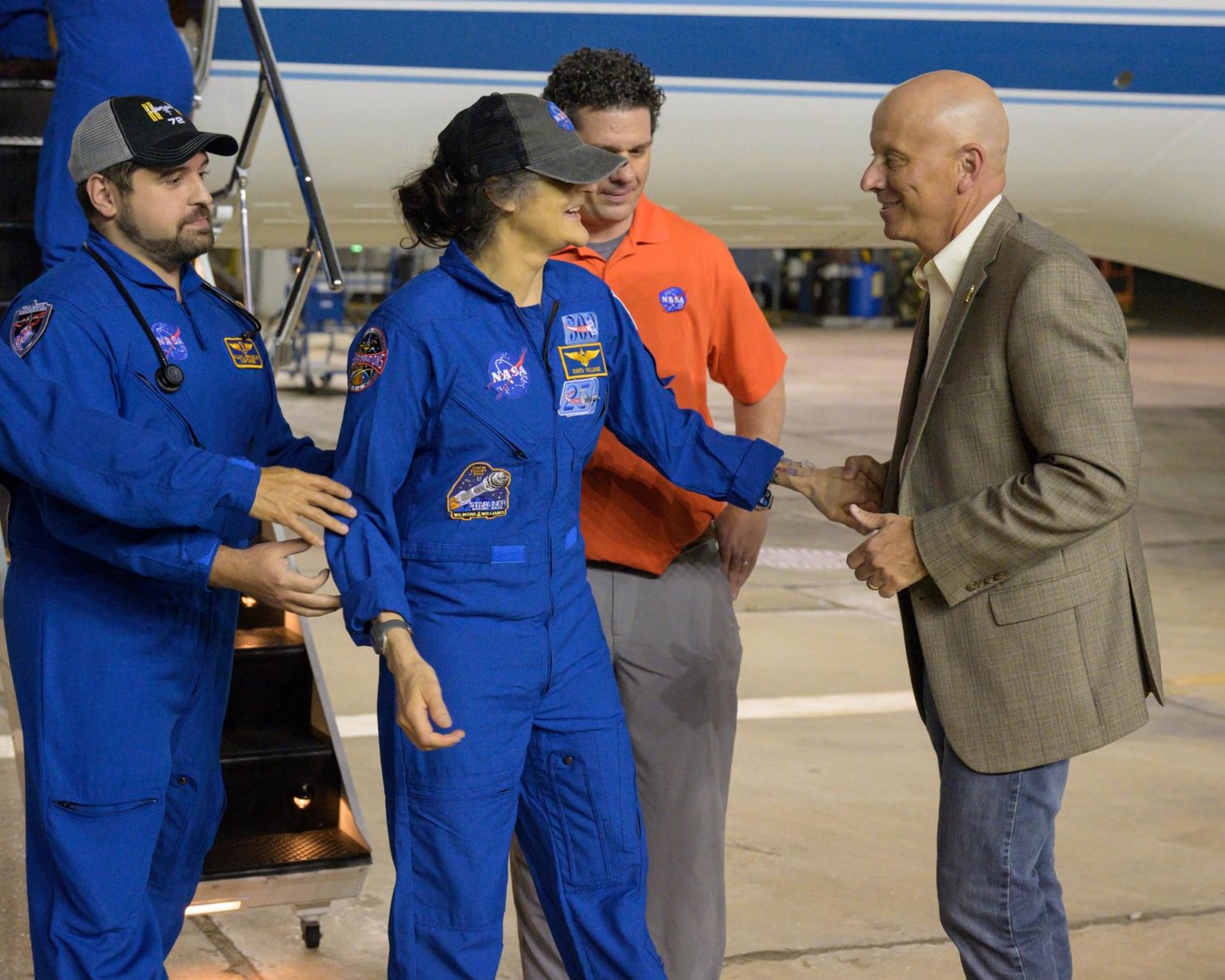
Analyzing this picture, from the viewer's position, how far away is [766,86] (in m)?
5.57

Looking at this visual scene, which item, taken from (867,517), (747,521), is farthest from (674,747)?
(867,517)

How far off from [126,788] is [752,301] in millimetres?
1419

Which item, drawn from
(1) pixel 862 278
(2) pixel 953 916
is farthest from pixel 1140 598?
(1) pixel 862 278

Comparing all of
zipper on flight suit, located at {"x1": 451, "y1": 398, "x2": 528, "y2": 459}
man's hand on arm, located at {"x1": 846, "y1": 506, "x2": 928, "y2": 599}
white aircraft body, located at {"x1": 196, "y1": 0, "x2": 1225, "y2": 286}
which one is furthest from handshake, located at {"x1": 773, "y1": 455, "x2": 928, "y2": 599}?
white aircraft body, located at {"x1": 196, "y1": 0, "x2": 1225, "y2": 286}

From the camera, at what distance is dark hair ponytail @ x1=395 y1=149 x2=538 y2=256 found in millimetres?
2258

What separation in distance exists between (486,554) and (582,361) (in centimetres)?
34

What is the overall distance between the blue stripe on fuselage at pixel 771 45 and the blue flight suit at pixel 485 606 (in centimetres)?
318

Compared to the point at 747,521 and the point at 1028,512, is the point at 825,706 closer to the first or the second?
the point at 747,521

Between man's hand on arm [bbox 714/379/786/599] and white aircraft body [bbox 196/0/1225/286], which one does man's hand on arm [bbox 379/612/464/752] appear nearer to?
man's hand on arm [bbox 714/379/786/599]

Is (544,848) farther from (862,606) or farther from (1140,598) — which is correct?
(862,606)

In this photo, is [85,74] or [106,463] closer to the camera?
[106,463]

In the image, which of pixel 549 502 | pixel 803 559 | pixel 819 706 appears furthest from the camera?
pixel 803 559

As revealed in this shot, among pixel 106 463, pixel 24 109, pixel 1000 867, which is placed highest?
pixel 24 109

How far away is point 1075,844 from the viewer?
3959 millimetres
